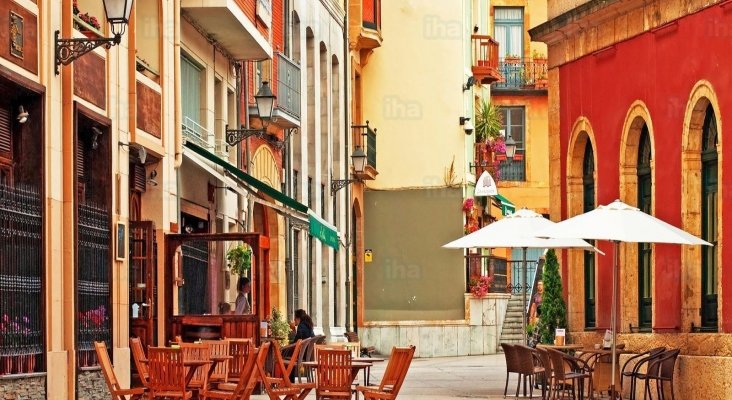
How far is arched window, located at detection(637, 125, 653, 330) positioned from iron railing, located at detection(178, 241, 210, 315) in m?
6.67

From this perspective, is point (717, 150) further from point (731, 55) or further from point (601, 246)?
point (601, 246)

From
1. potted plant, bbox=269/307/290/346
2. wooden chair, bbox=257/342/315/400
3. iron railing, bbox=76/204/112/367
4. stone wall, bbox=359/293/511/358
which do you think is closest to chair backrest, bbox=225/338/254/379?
wooden chair, bbox=257/342/315/400

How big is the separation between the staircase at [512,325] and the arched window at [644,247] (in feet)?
68.1

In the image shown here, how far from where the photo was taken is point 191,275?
1117 inches

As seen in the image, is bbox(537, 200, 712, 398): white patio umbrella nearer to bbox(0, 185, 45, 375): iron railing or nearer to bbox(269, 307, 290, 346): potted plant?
bbox(0, 185, 45, 375): iron railing

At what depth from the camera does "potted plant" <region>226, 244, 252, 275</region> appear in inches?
1193

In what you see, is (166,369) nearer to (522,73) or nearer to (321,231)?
(321,231)

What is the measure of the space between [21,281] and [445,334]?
29.0 metres

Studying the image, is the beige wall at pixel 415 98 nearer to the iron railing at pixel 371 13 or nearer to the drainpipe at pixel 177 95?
the iron railing at pixel 371 13

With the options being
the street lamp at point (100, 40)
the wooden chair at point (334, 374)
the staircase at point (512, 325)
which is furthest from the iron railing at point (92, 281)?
the staircase at point (512, 325)

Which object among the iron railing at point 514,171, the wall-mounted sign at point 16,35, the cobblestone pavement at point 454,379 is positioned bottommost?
the cobblestone pavement at point 454,379

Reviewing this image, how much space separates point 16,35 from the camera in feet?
60.8

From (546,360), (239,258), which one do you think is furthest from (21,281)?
(239,258)

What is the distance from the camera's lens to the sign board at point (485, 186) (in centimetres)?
4938
